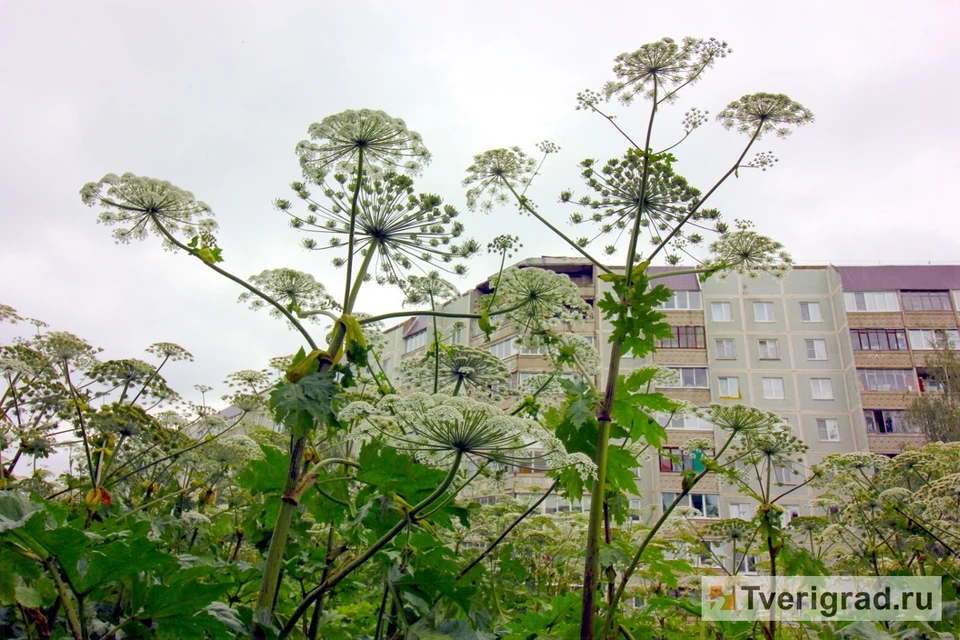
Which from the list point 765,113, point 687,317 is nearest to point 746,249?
point 765,113

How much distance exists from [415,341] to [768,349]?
28.3m

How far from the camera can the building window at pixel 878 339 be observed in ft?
161

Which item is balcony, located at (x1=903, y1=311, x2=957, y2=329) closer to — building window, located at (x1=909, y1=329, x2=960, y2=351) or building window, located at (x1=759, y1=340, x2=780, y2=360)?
building window, located at (x1=909, y1=329, x2=960, y2=351)

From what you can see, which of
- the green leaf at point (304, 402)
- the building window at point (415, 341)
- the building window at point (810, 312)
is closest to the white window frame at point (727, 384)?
the building window at point (810, 312)

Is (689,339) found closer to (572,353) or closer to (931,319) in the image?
(931,319)

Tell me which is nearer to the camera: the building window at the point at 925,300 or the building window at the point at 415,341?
the building window at the point at 925,300

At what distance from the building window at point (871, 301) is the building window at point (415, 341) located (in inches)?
1282

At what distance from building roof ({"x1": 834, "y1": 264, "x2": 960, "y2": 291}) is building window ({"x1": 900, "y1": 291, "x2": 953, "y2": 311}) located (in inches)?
17.3

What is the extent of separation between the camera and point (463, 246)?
434cm

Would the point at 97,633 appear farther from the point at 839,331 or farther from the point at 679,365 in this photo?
the point at 839,331

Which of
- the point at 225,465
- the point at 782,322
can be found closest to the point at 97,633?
the point at 225,465

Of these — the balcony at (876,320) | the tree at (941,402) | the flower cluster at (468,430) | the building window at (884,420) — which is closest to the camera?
the flower cluster at (468,430)

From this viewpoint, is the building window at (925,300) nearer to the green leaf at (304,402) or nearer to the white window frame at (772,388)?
the white window frame at (772,388)

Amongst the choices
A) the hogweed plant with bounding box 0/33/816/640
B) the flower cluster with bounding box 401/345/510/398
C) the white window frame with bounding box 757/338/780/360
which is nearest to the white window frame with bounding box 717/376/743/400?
the white window frame with bounding box 757/338/780/360
